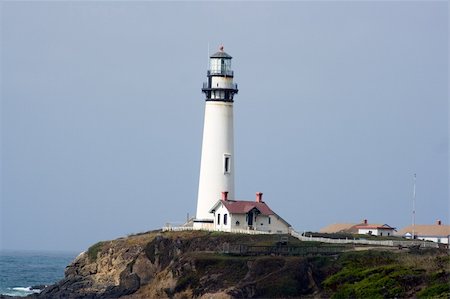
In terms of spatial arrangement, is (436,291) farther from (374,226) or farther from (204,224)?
(374,226)

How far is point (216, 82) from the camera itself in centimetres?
8125

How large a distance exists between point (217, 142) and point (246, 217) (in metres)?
5.29

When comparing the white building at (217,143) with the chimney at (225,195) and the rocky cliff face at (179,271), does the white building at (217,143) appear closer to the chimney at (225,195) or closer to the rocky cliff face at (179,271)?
the chimney at (225,195)

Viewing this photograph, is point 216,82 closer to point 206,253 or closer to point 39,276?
point 206,253

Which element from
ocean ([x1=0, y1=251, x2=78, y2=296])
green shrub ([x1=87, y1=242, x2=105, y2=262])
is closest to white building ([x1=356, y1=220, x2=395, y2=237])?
green shrub ([x1=87, y1=242, x2=105, y2=262])

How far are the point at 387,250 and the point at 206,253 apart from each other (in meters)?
9.29

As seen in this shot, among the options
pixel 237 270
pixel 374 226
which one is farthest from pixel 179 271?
pixel 374 226

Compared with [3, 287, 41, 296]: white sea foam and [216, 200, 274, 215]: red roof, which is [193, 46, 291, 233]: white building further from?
[3, 287, 41, 296]: white sea foam

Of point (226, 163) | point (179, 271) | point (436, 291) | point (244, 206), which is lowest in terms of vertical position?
point (436, 291)

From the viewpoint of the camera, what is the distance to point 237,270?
67.7 meters

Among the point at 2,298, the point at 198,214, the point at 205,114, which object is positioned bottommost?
the point at 2,298

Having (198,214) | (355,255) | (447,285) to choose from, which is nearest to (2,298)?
(198,214)

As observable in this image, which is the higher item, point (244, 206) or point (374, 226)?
point (244, 206)

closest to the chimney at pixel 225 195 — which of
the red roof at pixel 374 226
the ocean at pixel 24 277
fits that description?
the red roof at pixel 374 226
